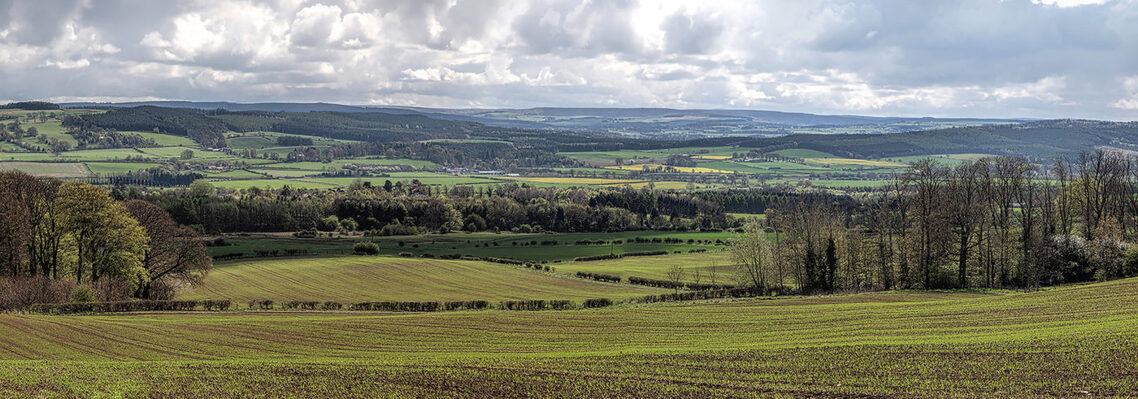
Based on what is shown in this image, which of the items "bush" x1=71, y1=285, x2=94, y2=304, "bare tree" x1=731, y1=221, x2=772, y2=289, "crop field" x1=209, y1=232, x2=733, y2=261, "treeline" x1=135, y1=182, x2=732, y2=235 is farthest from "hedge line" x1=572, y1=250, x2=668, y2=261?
"bush" x1=71, y1=285, x2=94, y2=304

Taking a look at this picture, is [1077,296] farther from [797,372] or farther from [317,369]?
[317,369]

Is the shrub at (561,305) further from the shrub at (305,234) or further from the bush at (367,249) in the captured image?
the shrub at (305,234)

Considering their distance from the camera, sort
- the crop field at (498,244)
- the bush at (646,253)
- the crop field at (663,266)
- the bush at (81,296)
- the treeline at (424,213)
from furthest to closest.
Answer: the treeline at (424,213) < the bush at (646,253) < the crop field at (498,244) < the crop field at (663,266) < the bush at (81,296)

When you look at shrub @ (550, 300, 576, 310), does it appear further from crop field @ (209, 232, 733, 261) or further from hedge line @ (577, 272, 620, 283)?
crop field @ (209, 232, 733, 261)

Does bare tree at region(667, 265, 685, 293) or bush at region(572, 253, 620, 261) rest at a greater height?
bare tree at region(667, 265, 685, 293)

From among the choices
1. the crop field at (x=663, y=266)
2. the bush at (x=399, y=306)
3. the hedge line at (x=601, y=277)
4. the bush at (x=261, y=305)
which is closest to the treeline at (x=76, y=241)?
the bush at (x=261, y=305)

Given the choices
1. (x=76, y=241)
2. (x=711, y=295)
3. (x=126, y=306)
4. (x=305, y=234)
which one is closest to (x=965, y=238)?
(x=711, y=295)
